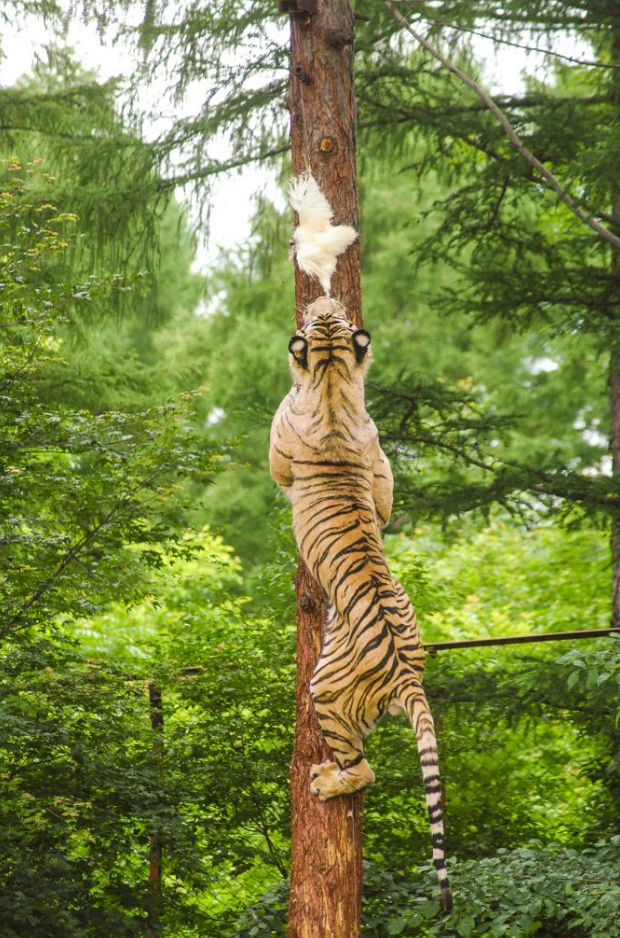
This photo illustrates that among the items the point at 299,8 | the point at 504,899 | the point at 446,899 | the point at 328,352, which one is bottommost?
the point at 446,899

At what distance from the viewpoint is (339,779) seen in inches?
133

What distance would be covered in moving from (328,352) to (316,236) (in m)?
0.57

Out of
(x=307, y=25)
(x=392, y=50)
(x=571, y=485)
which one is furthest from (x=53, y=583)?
(x=392, y=50)

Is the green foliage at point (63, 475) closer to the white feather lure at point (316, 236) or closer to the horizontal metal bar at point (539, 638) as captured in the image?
the horizontal metal bar at point (539, 638)

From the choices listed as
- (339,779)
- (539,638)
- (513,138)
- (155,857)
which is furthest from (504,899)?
(513,138)

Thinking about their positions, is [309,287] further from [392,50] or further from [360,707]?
[392,50]

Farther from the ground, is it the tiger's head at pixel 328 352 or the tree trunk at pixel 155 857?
the tiger's head at pixel 328 352

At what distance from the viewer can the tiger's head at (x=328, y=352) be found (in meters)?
3.30

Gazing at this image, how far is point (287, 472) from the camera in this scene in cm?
345

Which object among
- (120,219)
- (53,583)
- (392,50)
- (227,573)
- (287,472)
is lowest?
(287,472)

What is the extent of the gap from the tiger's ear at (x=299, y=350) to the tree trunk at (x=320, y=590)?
1.76 feet

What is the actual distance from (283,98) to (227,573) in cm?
510

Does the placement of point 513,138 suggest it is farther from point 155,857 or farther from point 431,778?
point 155,857

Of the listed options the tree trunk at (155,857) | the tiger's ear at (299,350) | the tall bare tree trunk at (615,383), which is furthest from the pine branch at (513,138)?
the tree trunk at (155,857)
